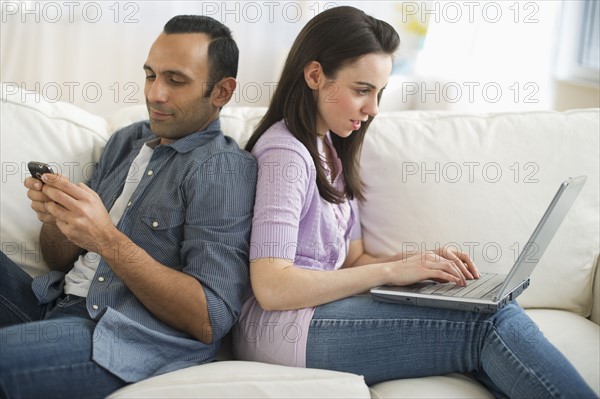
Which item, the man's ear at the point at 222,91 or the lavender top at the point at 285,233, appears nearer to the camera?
the lavender top at the point at 285,233

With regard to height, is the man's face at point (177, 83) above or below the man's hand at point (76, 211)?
above

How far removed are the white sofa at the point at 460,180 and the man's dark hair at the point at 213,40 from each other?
0.66ft

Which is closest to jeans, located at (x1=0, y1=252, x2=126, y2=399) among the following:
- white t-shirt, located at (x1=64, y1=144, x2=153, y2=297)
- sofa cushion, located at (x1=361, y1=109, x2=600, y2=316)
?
white t-shirt, located at (x1=64, y1=144, x2=153, y2=297)

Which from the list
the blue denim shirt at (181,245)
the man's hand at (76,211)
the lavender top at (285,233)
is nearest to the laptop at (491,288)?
the lavender top at (285,233)

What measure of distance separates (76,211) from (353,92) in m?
0.62

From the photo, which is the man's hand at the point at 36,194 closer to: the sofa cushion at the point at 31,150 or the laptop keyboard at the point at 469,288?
the sofa cushion at the point at 31,150

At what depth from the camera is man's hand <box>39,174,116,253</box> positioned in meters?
1.36

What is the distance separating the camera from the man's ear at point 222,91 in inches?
65.3

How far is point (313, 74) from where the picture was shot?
1.58 m

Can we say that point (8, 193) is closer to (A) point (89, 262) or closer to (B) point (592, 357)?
(A) point (89, 262)

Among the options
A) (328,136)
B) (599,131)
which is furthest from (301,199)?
(599,131)

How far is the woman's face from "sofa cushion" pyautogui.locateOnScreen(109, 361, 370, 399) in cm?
56

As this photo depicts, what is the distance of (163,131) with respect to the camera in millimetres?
1618

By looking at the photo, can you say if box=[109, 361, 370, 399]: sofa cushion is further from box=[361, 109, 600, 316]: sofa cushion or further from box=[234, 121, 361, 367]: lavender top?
box=[361, 109, 600, 316]: sofa cushion
